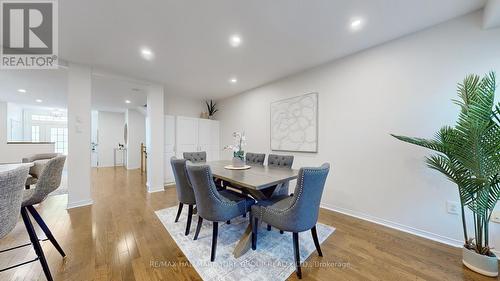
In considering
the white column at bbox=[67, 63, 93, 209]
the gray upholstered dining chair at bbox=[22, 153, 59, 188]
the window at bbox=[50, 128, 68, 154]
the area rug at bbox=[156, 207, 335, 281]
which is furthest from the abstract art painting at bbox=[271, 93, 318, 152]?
the window at bbox=[50, 128, 68, 154]

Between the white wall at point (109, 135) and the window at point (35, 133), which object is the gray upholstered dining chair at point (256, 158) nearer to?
the white wall at point (109, 135)

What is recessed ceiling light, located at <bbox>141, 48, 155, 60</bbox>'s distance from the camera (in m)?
2.76

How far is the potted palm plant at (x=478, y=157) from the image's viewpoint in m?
1.51

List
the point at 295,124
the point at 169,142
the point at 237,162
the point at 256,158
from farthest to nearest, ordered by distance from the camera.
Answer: the point at 169,142, the point at 295,124, the point at 256,158, the point at 237,162

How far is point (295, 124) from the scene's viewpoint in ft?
12.0

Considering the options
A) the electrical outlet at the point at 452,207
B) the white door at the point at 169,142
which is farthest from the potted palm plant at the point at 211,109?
the electrical outlet at the point at 452,207

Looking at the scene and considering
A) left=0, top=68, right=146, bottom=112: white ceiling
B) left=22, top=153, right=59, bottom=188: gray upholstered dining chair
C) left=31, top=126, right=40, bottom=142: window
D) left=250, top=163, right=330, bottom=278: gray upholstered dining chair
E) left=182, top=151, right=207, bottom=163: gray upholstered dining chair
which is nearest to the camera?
left=250, top=163, right=330, bottom=278: gray upholstered dining chair

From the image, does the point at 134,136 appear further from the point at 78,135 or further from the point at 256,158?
the point at 256,158

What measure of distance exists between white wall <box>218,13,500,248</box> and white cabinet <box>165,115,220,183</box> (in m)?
3.26

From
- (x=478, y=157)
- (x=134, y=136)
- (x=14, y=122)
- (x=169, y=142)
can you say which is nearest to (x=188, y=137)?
(x=169, y=142)

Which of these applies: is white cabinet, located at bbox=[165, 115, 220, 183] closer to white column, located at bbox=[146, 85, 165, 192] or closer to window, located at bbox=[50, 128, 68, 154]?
white column, located at bbox=[146, 85, 165, 192]

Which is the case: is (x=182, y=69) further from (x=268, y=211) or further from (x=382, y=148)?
(x=382, y=148)

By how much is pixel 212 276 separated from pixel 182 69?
11.2 ft

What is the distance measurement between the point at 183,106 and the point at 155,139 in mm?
1794
